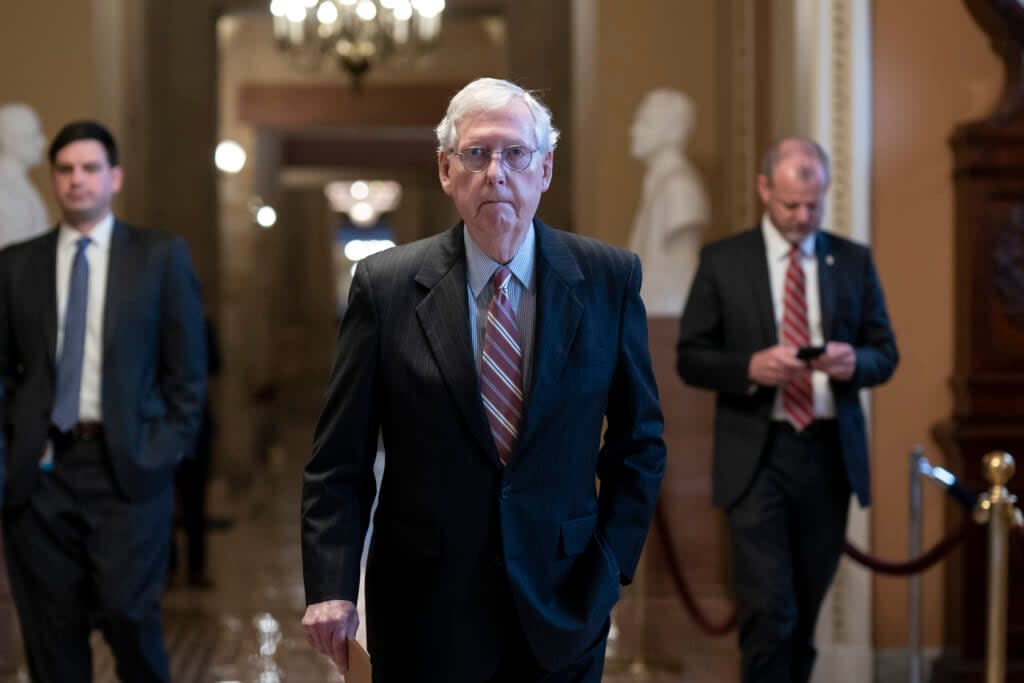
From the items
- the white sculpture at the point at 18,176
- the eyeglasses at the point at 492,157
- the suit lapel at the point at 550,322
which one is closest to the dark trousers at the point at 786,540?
the suit lapel at the point at 550,322

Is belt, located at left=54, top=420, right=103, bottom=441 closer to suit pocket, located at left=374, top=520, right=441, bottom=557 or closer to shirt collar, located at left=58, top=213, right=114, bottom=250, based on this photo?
shirt collar, located at left=58, top=213, right=114, bottom=250

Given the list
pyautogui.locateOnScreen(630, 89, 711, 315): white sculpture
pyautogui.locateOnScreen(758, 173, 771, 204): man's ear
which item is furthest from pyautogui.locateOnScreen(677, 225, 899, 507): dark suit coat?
pyautogui.locateOnScreen(630, 89, 711, 315): white sculpture

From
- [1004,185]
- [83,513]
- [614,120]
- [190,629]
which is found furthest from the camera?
[614,120]

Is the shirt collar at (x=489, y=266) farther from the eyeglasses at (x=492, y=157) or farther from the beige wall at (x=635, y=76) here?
the beige wall at (x=635, y=76)

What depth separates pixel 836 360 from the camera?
453 centimetres

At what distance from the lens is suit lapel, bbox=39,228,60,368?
14.7 feet

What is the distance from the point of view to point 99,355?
4.50m

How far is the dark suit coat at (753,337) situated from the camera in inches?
184

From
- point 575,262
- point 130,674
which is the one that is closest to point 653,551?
point 130,674

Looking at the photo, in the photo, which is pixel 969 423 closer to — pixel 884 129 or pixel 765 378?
pixel 884 129

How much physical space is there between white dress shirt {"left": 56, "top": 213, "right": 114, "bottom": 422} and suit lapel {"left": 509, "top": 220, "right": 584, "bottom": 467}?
6.70ft

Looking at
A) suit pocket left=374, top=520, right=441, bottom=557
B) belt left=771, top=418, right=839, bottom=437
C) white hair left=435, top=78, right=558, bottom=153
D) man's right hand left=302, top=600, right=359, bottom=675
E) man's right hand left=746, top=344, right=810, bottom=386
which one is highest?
white hair left=435, top=78, right=558, bottom=153

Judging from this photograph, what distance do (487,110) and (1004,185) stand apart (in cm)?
364

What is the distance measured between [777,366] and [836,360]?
18 centimetres
